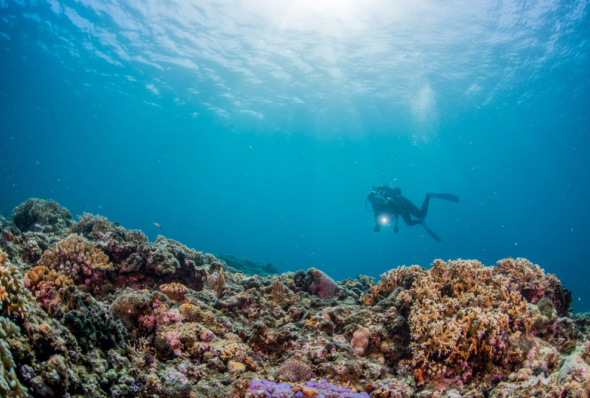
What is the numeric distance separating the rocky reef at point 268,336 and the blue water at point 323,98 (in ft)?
78.4

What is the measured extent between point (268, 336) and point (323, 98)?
134 feet

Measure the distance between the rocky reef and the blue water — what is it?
2390cm

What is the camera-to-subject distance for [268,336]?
4949 mm

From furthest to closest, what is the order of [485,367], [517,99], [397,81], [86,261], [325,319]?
[517,99]
[397,81]
[86,261]
[325,319]
[485,367]

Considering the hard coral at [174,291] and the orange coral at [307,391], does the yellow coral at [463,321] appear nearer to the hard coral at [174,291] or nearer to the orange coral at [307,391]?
the orange coral at [307,391]

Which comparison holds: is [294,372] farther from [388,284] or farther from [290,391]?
[388,284]

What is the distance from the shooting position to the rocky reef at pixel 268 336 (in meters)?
2.66

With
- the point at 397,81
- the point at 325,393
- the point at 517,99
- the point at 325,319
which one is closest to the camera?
the point at 325,393

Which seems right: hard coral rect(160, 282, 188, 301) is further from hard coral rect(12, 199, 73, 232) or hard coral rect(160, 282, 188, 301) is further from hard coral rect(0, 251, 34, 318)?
hard coral rect(12, 199, 73, 232)

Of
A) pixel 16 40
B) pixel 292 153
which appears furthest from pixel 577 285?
pixel 16 40

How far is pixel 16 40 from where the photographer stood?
32.5 metres

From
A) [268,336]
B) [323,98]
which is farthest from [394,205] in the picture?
[323,98]

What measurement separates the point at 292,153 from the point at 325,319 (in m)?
84.0

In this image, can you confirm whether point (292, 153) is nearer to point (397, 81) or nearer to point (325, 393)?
point (397, 81)
